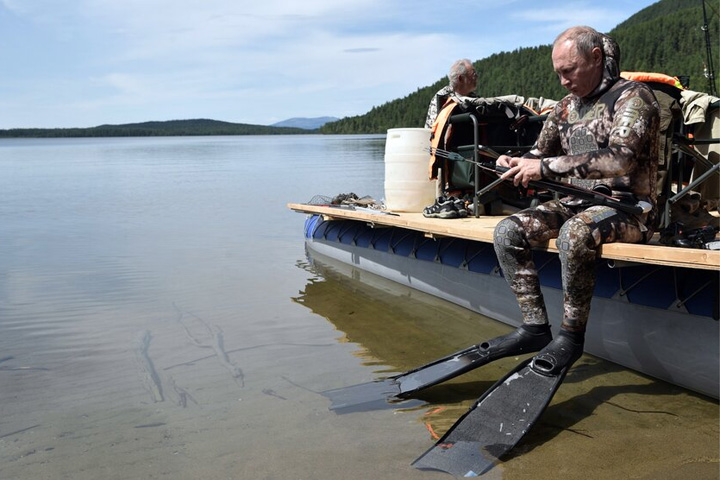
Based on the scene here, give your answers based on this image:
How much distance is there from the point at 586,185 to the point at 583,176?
1.38 ft

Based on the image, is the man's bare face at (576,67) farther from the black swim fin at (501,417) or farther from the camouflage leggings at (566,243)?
the black swim fin at (501,417)

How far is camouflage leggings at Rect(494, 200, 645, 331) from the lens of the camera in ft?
14.1

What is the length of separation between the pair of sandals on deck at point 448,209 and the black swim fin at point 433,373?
2.21m

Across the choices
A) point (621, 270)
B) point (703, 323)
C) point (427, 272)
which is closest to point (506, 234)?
point (621, 270)

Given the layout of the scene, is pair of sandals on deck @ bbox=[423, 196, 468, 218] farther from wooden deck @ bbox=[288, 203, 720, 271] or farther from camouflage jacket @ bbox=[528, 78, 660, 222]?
camouflage jacket @ bbox=[528, 78, 660, 222]

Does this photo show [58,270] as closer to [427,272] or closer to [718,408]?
[427,272]

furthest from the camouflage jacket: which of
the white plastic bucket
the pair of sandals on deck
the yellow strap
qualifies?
the white plastic bucket

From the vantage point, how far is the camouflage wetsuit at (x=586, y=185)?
4262mm

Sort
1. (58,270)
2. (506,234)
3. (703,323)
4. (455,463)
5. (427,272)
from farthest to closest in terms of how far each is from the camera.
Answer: (58,270) < (427,272) < (506,234) < (703,323) < (455,463)

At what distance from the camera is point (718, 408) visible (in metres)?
4.47

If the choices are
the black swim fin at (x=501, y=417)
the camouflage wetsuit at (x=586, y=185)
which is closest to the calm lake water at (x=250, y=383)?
the black swim fin at (x=501, y=417)

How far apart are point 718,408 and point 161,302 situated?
563cm

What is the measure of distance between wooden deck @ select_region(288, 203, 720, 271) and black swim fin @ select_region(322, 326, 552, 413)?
0.63 metres

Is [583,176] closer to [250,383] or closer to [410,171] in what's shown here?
[250,383]
